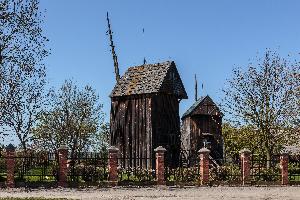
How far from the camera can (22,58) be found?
27484mm

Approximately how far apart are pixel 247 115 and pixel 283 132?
9.70 ft

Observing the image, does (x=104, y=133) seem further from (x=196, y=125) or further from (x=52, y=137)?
(x=196, y=125)

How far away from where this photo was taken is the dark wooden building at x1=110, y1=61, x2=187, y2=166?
99.2ft

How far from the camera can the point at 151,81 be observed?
30.8 metres

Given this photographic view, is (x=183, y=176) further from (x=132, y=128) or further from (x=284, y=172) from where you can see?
(x=132, y=128)

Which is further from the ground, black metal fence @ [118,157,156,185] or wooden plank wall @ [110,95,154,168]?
wooden plank wall @ [110,95,154,168]

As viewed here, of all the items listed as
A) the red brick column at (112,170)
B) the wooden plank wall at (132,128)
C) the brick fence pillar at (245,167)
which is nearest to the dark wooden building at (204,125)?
the wooden plank wall at (132,128)

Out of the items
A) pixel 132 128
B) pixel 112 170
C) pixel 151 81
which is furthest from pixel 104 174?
pixel 151 81

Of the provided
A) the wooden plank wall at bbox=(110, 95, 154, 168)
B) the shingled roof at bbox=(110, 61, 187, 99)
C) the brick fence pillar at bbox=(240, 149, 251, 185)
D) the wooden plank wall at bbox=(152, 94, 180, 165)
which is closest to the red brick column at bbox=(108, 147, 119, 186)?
the wooden plank wall at bbox=(110, 95, 154, 168)

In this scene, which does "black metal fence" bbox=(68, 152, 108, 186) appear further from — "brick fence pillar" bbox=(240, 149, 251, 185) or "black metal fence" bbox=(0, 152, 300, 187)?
"brick fence pillar" bbox=(240, 149, 251, 185)

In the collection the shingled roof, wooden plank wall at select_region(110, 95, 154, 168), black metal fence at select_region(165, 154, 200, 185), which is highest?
the shingled roof

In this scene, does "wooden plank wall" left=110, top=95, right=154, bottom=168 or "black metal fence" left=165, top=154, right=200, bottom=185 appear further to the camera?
"wooden plank wall" left=110, top=95, right=154, bottom=168

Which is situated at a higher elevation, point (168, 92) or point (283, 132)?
point (168, 92)

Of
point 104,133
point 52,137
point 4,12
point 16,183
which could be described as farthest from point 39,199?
point 104,133
